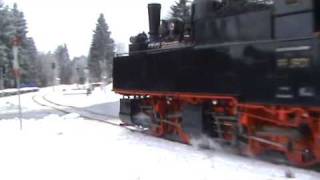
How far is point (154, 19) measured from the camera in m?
14.3

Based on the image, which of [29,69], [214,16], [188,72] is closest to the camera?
[214,16]

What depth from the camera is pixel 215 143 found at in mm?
10859

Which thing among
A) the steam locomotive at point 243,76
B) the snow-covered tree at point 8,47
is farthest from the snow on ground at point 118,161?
the snow-covered tree at point 8,47

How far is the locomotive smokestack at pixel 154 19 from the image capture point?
14.1m

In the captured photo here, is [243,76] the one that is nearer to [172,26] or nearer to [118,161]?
[118,161]

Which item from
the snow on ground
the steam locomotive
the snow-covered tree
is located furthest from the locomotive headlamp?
the snow-covered tree

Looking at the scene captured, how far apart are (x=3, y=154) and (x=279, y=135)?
5.85m

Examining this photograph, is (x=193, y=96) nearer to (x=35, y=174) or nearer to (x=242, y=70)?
(x=242, y=70)

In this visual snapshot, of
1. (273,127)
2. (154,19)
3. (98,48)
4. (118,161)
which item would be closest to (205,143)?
(118,161)

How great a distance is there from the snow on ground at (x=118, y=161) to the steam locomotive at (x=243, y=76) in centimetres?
46

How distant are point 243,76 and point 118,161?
2.72 metres

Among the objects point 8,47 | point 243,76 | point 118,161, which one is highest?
point 8,47

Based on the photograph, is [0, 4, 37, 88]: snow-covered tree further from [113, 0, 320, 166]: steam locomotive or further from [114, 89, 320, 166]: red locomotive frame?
[114, 89, 320, 166]: red locomotive frame

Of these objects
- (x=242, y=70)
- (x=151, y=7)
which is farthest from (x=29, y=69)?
(x=242, y=70)
